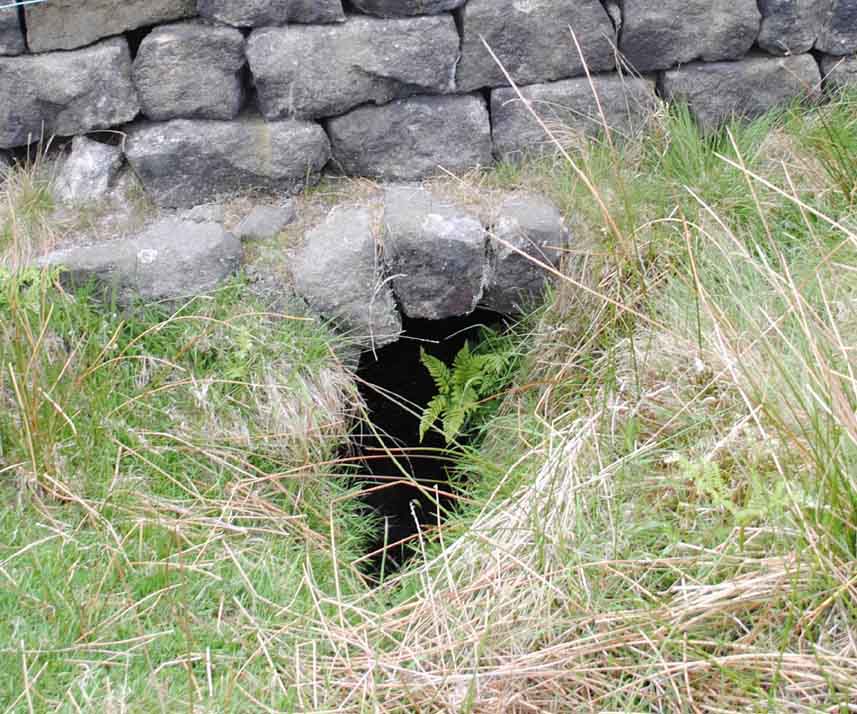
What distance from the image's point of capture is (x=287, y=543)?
2.93m

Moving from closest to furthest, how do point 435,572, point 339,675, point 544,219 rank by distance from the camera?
point 339,675 < point 435,572 < point 544,219

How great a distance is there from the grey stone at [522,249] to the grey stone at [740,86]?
2.52 ft

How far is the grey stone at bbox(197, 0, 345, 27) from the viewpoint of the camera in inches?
134

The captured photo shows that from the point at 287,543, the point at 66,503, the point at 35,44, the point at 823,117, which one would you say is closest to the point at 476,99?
the point at 823,117

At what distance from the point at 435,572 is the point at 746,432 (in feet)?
3.20

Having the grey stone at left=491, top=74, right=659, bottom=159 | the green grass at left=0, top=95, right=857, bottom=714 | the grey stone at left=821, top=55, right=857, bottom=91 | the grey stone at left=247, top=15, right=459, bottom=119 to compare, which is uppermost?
the grey stone at left=247, top=15, right=459, bottom=119

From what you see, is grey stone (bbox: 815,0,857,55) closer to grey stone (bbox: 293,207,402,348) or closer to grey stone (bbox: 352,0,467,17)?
grey stone (bbox: 352,0,467,17)

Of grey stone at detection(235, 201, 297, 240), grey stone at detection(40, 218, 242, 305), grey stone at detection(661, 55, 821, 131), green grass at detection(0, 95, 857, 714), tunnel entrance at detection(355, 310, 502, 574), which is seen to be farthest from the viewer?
tunnel entrance at detection(355, 310, 502, 574)

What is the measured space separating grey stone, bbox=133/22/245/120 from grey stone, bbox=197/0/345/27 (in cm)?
5

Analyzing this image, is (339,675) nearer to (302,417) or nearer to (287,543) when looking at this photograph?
(287,543)

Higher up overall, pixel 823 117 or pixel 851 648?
pixel 823 117

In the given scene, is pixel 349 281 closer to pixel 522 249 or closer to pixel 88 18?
pixel 522 249

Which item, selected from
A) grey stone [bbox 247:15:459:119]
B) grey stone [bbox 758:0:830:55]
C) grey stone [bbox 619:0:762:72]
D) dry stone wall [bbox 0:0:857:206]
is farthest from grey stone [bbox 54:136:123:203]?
grey stone [bbox 758:0:830:55]

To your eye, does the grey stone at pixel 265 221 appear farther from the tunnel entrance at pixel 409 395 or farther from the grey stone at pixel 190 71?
the tunnel entrance at pixel 409 395
